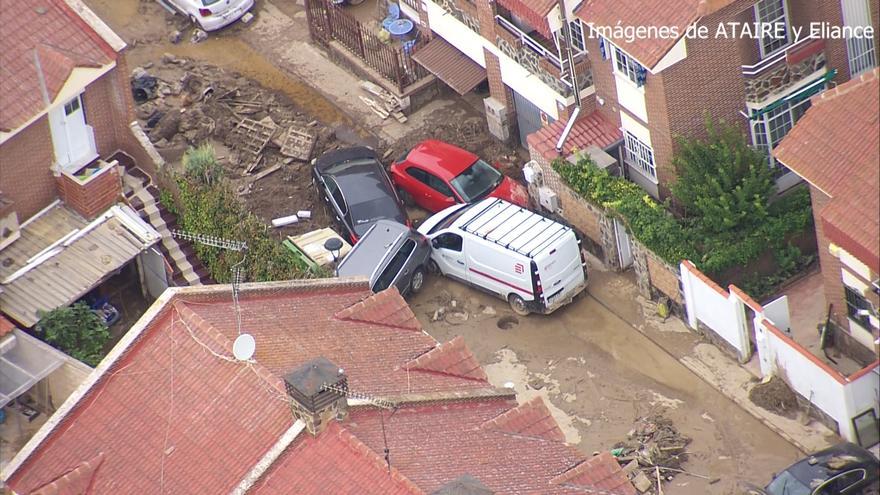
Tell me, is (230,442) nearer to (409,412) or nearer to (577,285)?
(409,412)

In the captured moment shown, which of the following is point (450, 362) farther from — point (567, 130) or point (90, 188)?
point (90, 188)

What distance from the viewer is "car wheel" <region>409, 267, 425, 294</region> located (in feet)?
162

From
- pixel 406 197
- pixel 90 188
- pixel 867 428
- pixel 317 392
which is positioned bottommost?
pixel 406 197

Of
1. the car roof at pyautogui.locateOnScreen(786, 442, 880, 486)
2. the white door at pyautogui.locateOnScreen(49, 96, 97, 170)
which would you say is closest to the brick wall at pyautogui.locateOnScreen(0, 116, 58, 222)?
the white door at pyautogui.locateOnScreen(49, 96, 97, 170)

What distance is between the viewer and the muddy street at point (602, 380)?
1694 inches

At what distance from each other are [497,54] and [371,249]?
26.9 feet

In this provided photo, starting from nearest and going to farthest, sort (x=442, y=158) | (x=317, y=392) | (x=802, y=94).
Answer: (x=317, y=392), (x=802, y=94), (x=442, y=158)

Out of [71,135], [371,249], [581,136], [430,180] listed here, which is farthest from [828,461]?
[71,135]

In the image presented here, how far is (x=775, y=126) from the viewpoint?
4741 centimetres

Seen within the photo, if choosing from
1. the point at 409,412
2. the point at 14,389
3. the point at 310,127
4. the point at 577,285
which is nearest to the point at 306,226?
the point at 310,127

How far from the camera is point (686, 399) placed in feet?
147

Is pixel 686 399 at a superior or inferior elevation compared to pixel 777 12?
inferior

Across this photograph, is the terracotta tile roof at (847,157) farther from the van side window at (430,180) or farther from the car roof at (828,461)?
the van side window at (430,180)

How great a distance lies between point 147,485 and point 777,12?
73.8 feet
